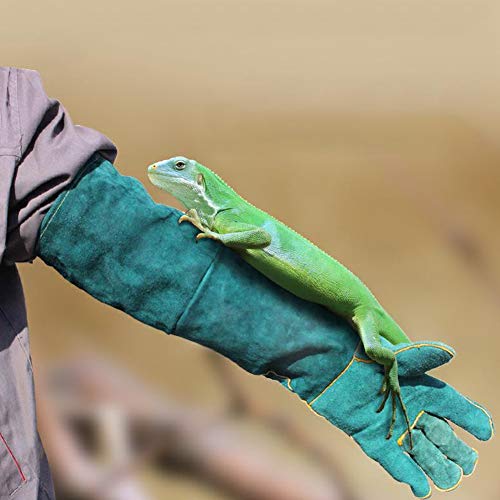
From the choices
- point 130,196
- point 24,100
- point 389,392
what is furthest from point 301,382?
point 24,100

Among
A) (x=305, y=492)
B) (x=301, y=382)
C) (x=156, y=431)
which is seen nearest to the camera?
(x=301, y=382)

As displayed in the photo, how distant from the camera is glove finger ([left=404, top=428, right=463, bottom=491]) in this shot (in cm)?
106

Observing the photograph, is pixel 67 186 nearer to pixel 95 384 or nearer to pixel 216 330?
pixel 216 330

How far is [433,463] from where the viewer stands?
1.06m

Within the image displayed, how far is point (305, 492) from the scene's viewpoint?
247cm

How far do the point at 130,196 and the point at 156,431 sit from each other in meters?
1.96

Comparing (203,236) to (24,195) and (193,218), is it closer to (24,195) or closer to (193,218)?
(193,218)

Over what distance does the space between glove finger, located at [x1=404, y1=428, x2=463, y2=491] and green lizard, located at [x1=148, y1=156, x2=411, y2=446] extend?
51 millimetres

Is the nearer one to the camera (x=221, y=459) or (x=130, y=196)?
(x=130, y=196)

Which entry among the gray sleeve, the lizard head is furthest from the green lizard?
the gray sleeve

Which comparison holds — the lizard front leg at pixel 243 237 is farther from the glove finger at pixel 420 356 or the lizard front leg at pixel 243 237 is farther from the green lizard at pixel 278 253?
→ the glove finger at pixel 420 356

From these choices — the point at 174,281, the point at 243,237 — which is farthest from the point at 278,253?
the point at 174,281

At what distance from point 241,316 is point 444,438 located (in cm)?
39

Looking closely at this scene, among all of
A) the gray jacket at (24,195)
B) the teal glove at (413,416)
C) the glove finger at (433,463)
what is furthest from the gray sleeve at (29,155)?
the glove finger at (433,463)
